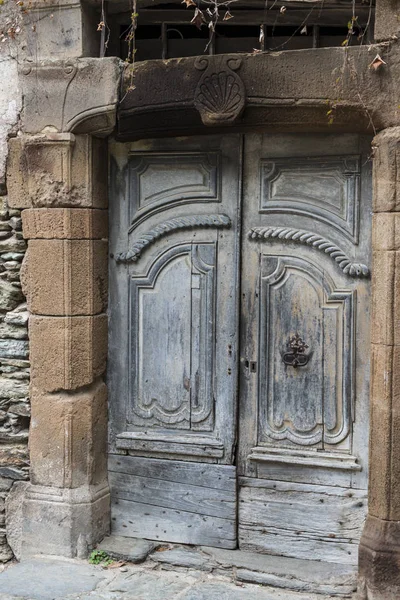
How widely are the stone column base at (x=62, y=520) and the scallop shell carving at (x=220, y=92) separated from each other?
7.40 feet

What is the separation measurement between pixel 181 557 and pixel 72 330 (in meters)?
1.44

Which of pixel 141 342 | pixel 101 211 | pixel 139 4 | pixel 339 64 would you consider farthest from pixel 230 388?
pixel 139 4

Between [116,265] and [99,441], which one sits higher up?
[116,265]

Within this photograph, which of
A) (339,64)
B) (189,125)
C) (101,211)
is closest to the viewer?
(339,64)

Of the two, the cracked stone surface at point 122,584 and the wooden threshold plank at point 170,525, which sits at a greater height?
the wooden threshold plank at point 170,525

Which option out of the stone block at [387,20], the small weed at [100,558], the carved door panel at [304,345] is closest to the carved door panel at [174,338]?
the carved door panel at [304,345]

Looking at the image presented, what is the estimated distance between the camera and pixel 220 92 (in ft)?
13.5

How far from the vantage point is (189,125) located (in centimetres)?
432

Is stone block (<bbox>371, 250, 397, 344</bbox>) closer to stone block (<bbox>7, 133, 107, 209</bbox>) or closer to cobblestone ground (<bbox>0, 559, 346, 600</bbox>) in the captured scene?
cobblestone ground (<bbox>0, 559, 346, 600</bbox>)

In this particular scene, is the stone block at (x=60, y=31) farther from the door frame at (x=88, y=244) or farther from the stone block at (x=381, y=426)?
the stone block at (x=381, y=426)

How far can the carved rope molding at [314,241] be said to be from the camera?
13.8ft

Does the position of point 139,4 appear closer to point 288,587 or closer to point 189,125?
point 189,125

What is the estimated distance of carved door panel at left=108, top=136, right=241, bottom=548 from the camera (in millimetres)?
4500

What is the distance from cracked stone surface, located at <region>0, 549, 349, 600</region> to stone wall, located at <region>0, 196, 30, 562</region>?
24.4 inches
